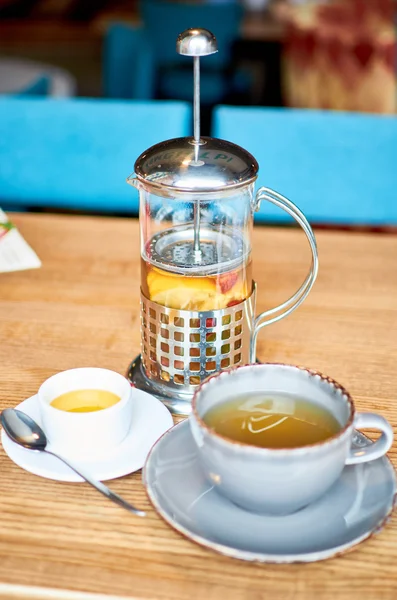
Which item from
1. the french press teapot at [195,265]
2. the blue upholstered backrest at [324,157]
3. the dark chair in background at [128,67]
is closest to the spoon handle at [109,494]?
the french press teapot at [195,265]

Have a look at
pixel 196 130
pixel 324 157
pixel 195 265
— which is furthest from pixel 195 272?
→ pixel 324 157

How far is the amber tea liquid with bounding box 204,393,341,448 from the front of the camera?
481 mm

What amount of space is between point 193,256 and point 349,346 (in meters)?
0.20

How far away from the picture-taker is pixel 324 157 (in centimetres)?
125

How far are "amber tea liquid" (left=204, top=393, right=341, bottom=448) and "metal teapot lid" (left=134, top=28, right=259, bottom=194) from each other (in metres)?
0.16

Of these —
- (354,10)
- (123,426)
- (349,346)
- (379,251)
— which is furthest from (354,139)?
(354,10)

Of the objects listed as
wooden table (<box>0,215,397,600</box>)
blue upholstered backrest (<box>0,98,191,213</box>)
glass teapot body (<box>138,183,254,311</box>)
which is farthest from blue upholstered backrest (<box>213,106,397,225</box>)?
glass teapot body (<box>138,183,254,311</box>)

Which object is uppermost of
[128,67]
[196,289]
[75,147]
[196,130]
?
A: [196,130]

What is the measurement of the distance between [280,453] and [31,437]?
0.67 ft

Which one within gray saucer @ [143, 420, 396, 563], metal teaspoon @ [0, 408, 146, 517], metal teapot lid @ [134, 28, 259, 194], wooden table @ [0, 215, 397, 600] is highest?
metal teapot lid @ [134, 28, 259, 194]

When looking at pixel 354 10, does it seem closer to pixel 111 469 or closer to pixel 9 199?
pixel 9 199

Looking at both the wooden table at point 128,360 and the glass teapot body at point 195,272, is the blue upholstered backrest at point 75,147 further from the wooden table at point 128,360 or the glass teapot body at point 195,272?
the glass teapot body at point 195,272

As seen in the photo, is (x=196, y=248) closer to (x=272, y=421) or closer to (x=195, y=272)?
(x=195, y=272)

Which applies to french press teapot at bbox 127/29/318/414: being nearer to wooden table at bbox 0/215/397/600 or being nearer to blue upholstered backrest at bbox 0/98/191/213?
wooden table at bbox 0/215/397/600
